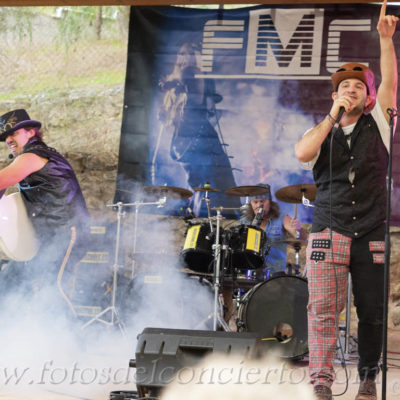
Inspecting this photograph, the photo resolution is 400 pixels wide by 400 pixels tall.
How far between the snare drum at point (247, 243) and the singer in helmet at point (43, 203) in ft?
3.90

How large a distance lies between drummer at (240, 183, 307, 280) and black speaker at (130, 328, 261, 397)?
2.73 metres

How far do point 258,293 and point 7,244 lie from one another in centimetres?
186

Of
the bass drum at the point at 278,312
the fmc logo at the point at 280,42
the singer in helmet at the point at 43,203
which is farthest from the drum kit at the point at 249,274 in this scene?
the fmc logo at the point at 280,42

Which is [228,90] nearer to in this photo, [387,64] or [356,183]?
[387,64]

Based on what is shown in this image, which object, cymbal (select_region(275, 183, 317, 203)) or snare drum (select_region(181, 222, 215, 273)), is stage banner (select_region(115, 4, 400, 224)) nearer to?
cymbal (select_region(275, 183, 317, 203))

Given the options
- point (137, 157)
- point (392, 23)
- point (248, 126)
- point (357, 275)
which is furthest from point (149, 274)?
point (392, 23)

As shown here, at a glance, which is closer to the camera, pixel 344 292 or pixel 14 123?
pixel 344 292

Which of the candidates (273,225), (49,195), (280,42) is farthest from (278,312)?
(280,42)

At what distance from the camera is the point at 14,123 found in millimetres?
4711

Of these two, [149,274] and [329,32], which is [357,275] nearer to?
[149,274]

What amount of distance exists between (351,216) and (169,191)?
2.78 meters

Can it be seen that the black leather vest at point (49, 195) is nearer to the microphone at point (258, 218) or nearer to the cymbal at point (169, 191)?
the cymbal at point (169, 191)

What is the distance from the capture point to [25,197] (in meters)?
4.34

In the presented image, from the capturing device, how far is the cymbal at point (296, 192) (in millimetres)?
4898
